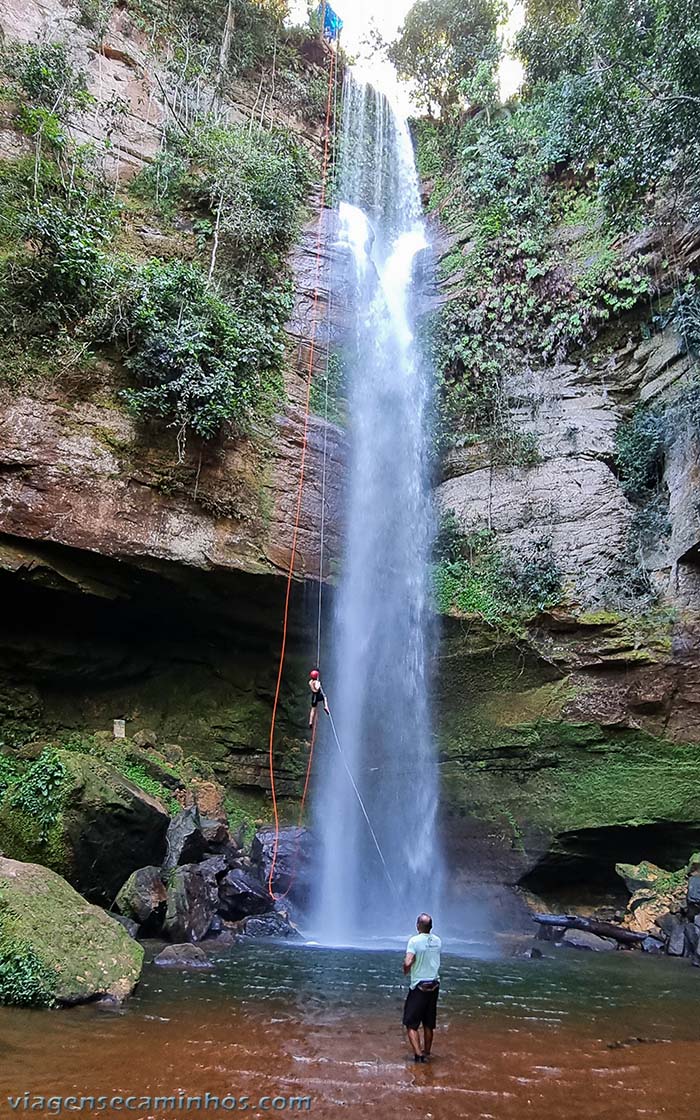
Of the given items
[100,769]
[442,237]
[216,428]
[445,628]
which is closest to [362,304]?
[442,237]

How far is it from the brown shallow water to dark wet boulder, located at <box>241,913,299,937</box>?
81.7 inches


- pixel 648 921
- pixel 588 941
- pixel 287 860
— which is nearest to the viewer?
pixel 588 941

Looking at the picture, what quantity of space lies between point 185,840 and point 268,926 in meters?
1.68

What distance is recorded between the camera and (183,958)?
6984mm

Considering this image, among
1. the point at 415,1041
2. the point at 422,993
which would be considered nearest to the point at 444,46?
the point at 422,993

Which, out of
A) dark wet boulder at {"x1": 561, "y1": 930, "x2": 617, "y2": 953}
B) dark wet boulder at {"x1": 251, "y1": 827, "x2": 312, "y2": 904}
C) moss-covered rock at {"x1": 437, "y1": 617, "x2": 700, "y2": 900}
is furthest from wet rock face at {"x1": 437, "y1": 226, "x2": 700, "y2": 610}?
dark wet boulder at {"x1": 251, "y1": 827, "x2": 312, "y2": 904}

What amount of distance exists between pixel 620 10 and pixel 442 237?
6.89 meters

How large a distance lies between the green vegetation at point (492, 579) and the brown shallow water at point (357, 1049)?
6.46 metres

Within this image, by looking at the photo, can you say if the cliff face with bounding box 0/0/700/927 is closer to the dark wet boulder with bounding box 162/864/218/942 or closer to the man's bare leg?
the dark wet boulder with bounding box 162/864/218/942

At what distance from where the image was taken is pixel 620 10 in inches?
441

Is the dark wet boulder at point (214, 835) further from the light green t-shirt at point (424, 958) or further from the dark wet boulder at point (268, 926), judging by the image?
the light green t-shirt at point (424, 958)

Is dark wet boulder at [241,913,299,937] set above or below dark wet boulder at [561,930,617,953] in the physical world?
above

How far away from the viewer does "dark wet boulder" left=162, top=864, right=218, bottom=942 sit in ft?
25.7

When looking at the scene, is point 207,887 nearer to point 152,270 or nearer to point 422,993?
point 422,993
